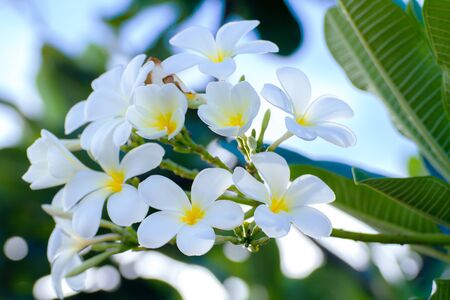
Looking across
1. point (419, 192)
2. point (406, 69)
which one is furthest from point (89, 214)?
point (406, 69)

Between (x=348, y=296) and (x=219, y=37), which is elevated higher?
(x=219, y=37)

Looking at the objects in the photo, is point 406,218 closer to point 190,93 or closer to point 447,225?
point 447,225

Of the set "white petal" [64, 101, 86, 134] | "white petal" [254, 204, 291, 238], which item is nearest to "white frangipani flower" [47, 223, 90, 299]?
"white petal" [64, 101, 86, 134]

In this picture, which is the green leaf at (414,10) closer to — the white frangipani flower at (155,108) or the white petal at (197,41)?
the white petal at (197,41)

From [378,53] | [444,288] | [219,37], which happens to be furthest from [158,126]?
[378,53]

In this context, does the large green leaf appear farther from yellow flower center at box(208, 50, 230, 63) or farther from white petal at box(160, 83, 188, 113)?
white petal at box(160, 83, 188, 113)

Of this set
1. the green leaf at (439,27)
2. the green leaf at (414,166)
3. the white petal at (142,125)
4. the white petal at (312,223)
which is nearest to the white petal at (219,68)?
the white petal at (142,125)

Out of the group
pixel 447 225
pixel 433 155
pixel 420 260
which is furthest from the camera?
pixel 420 260
